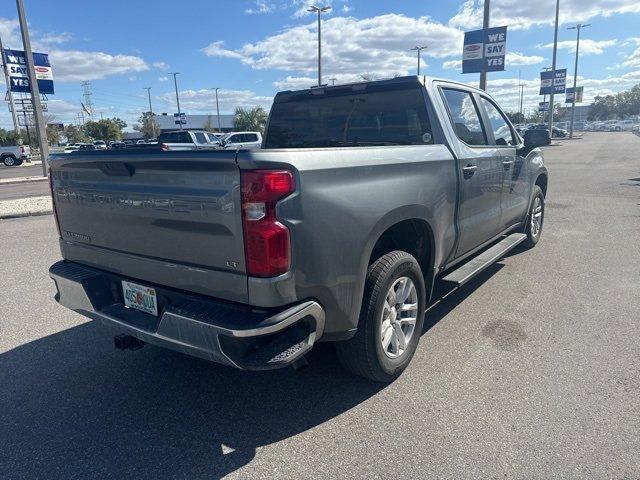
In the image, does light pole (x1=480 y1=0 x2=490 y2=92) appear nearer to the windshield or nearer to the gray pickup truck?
the gray pickup truck

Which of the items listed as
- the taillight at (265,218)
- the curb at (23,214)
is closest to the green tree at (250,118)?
the curb at (23,214)

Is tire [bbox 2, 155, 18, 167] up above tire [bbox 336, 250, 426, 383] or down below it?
below

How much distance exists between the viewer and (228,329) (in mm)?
2334

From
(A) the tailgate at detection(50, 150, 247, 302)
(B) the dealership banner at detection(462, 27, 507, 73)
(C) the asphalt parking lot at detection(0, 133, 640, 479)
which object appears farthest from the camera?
(B) the dealership banner at detection(462, 27, 507, 73)

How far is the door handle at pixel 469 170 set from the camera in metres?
3.91

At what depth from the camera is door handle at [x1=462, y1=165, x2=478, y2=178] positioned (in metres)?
3.91

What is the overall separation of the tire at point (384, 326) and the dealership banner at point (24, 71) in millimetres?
20346

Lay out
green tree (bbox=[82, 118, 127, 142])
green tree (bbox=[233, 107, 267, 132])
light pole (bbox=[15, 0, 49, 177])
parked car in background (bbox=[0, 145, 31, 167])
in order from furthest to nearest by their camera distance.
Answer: green tree (bbox=[82, 118, 127, 142]) < green tree (bbox=[233, 107, 267, 132]) < parked car in background (bbox=[0, 145, 31, 167]) < light pole (bbox=[15, 0, 49, 177])

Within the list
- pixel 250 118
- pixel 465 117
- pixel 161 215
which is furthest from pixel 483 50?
pixel 250 118

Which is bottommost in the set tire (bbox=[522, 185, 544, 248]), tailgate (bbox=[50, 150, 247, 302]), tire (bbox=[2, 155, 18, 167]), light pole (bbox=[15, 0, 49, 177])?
tire (bbox=[2, 155, 18, 167])

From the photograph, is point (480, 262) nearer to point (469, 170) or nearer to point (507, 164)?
point (469, 170)

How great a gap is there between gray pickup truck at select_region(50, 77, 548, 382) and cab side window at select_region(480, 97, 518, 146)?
2.73 feet

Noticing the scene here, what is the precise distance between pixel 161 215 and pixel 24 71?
2110cm

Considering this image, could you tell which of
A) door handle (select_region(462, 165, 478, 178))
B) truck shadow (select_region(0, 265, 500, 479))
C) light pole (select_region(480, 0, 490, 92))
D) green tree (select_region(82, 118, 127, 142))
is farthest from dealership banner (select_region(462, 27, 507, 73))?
green tree (select_region(82, 118, 127, 142))
